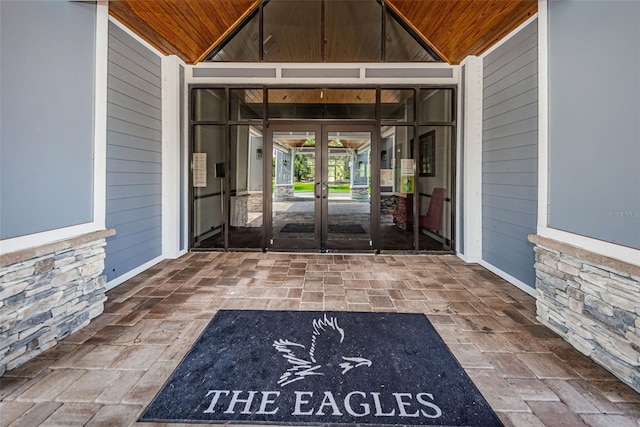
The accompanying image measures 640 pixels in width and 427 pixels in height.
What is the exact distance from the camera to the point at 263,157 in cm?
542

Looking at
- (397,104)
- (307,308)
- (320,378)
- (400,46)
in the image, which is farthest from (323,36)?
(320,378)

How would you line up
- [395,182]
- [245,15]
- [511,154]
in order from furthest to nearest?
[395,182], [245,15], [511,154]

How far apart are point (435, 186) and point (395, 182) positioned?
746 millimetres

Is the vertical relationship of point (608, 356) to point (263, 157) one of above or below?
below

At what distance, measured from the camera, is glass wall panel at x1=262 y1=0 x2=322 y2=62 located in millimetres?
5227

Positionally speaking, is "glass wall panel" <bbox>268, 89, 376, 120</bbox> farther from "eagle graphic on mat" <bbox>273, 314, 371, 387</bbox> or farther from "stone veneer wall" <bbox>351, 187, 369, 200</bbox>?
"eagle graphic on mat" <bbox>273, 314, 371, 387</bbox>

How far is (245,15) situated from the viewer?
5.07 metres

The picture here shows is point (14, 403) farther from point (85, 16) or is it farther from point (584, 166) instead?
point (584, 166)

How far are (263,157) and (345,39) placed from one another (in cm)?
247

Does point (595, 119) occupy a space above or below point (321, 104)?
below

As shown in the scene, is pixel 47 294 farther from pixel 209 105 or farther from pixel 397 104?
pixel 397 104

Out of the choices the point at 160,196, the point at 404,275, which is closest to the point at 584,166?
the point at 404,275

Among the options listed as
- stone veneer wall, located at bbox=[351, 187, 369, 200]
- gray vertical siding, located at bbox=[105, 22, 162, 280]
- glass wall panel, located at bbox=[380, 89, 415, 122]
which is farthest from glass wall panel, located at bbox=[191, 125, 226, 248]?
glass wall panel, located at bbox=[380, 89, 415, 122]

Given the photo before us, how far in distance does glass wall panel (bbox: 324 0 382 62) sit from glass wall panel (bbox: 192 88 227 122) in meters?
1.98
